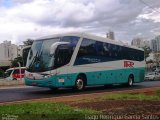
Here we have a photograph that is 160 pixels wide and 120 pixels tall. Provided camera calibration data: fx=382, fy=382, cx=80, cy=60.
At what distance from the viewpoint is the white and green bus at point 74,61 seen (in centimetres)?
1981

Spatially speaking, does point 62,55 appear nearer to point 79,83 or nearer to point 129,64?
point 79,83

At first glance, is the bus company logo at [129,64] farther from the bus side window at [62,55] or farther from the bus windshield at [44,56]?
the bus side window at [62,55]

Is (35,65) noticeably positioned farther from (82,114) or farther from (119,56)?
(82,114)

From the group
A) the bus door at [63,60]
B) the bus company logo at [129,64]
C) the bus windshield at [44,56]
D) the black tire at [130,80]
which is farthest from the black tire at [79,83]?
the black tire at [130,80]

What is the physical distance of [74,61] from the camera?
830 inches

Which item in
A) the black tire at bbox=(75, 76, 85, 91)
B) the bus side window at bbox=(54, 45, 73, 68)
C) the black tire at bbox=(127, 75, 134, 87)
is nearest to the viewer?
the bus side window at bbox=(54, 45, 73, 68)

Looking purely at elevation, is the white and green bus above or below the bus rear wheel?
above

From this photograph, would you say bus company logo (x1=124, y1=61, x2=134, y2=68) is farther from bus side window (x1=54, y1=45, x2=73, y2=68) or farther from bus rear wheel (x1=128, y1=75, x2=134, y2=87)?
bus side window (x1=54, y1=45, x2=73, y2=68)

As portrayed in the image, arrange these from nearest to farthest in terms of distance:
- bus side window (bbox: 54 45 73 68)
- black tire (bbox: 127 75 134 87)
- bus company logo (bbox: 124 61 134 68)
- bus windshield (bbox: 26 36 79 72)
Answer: bus windshield (bbox: 26 36 79 72) → bus side window (bbox: 54 45 73 68) → bus company logo (bbox: 124 61 134 68) → black tire (bbox: 127 75 134 87)

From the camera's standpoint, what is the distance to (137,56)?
29.5 metres

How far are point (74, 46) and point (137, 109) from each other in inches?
410

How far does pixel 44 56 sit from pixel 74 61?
2.01m

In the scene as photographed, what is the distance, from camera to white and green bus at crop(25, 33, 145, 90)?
19812 mm

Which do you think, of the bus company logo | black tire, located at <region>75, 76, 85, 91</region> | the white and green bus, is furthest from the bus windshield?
the bus company logo
